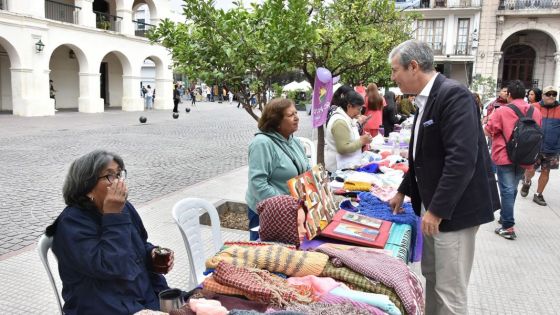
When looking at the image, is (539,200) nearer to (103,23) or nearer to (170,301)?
(170,301)

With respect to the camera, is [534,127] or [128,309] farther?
[534,127]

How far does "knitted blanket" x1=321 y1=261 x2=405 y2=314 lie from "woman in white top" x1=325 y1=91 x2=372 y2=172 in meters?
3.16

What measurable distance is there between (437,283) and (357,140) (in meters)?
2.72

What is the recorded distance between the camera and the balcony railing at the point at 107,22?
88.8ft

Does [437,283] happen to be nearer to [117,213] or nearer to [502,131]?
[117,213]

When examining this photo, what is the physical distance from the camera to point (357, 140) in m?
5.47

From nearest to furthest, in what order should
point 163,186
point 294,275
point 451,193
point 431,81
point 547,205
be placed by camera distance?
point 294,275 → point 451,193 → point 431,81 → point 547,205 → point 163,186

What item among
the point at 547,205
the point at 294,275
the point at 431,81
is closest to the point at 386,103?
the point at 547,205

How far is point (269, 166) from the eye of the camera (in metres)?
3.63

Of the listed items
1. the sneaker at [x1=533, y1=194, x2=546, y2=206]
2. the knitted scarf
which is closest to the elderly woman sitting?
the knitted scarf

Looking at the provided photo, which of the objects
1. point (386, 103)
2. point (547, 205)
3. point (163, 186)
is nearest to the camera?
point (547, 205)

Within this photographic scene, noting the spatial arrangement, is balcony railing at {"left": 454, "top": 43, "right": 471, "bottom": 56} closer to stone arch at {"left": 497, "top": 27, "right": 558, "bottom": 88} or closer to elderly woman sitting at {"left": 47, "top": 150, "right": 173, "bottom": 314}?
stone arch at {"left": 497, "top": 27, "right": 558, "bottom": 88}

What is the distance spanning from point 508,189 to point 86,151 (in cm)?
972

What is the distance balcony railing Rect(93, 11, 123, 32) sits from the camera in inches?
1066
